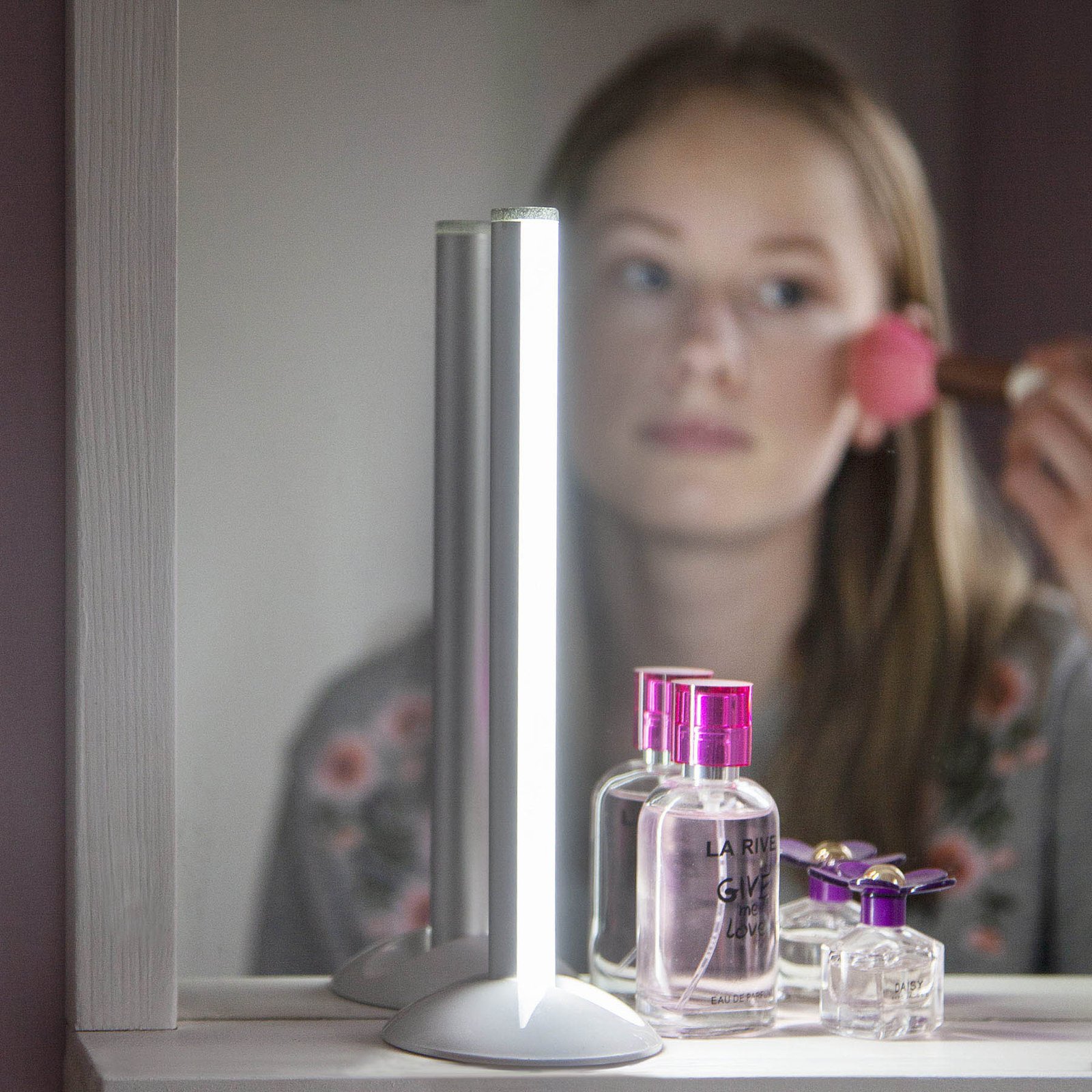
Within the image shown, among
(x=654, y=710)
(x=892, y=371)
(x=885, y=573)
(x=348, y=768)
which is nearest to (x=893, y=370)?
(x=892, y=371)

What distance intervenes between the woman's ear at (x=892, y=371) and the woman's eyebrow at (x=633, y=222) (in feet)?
0.37

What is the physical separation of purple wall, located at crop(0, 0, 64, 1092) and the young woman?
0.24m

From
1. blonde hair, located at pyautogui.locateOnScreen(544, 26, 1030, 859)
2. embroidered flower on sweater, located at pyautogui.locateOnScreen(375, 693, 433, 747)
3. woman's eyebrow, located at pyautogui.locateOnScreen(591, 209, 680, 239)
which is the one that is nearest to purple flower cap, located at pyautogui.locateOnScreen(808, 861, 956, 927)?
blonde hair, located at pyautogui.locateOnScreen(544, 26, 1030, 859)

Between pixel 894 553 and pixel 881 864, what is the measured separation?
18 centimetres

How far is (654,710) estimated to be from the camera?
0.68 meters

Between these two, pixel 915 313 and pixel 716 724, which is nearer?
pixel 716 724

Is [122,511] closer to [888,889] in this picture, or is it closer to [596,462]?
[596,462]

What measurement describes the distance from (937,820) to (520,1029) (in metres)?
0.27

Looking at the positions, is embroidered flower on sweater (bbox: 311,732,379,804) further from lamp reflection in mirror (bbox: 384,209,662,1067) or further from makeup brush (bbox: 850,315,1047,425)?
makeup brush (bbox: 850,315,1047,425)

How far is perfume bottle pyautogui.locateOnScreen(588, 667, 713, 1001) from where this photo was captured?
26.7 inches

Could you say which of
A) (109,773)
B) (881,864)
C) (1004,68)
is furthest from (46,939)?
(1004,68)

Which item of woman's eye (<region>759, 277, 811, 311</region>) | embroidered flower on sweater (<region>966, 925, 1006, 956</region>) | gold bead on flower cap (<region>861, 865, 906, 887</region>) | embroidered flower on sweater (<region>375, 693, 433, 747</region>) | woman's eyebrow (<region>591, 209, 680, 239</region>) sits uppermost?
woman's eyebrow (<region>591, 209, 680, 239</region>)

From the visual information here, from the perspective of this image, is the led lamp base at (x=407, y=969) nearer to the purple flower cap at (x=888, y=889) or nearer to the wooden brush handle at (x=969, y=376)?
the purple flower cap at (x=888, y=889)

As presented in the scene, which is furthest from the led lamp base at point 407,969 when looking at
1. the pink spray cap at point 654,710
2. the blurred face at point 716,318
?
the blurred face at point 716,318
